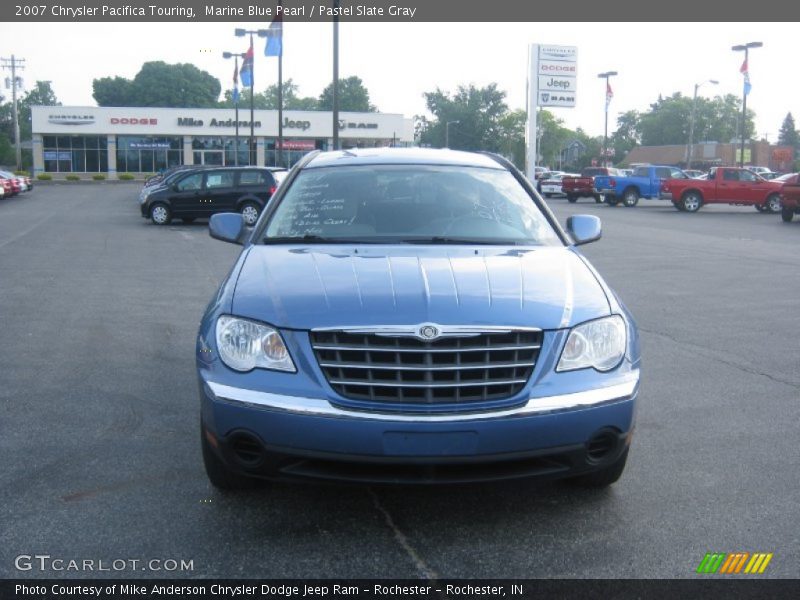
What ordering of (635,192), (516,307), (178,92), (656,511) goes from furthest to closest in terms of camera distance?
(178,92) < (635,192) < (656,511) < (516,307)

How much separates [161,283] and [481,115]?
51.6 m

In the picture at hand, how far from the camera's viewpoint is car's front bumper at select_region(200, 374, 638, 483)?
3.36m

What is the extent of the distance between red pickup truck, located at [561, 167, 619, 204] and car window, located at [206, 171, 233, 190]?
68.8 ft

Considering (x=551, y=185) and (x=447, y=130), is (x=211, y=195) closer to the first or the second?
(x=551, y=185)

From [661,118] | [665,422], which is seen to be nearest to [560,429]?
[665,422]

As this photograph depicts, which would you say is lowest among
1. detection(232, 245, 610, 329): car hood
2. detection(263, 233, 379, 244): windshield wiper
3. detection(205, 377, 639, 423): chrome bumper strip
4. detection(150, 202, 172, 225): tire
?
detection(150, 202, 172, 225): tire

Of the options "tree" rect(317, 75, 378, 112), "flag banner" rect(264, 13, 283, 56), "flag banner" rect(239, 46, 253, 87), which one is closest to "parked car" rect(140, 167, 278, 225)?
"flag banner" rect(264, 13, 283, 56)

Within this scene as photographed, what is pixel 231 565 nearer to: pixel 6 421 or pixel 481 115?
pixel 6 421

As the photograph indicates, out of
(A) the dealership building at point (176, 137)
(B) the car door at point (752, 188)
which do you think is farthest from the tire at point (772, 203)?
(A) the dealership building at point (176, 137)

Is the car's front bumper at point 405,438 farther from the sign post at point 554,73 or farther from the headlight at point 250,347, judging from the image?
the sign post at point 554,73

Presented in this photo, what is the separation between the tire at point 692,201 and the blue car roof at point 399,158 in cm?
3126

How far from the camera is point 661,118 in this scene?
148125 mm

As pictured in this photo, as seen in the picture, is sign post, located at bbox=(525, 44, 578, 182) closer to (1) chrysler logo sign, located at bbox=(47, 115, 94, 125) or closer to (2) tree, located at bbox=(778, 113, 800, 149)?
(1) chrysler logo sign, located at bbox=(47, 115, 94, 125)

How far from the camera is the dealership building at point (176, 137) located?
74.2 meters
